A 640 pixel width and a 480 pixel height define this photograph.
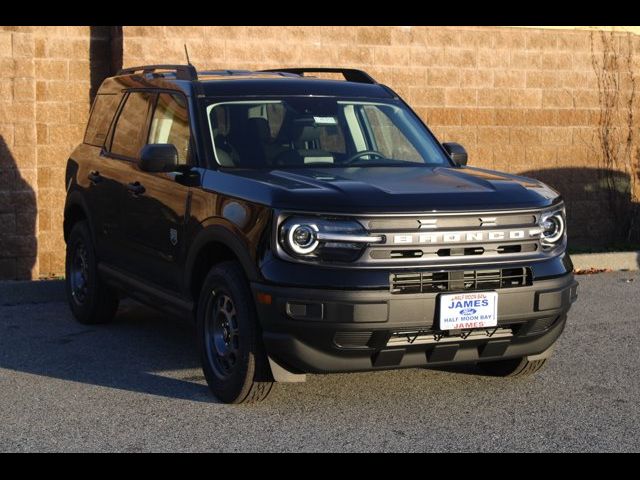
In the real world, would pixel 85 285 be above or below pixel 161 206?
below

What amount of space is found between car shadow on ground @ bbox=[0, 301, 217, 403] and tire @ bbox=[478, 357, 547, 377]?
1.81 metres

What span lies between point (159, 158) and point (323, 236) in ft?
4.86

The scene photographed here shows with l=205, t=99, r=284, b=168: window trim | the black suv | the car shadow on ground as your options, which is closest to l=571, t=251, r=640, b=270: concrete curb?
the black suv

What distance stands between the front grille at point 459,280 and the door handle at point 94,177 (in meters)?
3.30

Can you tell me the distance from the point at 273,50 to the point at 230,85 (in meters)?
4.61

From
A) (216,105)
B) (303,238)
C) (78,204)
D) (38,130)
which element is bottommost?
(78,204)

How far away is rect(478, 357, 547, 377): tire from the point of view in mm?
7395

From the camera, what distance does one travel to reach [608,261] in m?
12.4

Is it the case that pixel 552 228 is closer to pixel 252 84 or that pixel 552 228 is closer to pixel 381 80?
pixel 252 84

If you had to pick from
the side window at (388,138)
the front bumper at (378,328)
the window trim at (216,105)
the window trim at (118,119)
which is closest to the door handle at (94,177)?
the window trim at (118,119)

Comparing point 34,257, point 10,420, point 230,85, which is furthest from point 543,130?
point 10,420

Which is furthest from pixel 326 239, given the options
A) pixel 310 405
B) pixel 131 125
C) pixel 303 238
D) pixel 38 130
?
pixel 38 130

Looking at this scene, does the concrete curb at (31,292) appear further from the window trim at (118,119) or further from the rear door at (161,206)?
the rear door at (161,206)

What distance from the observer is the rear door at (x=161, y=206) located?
24.7 feet
